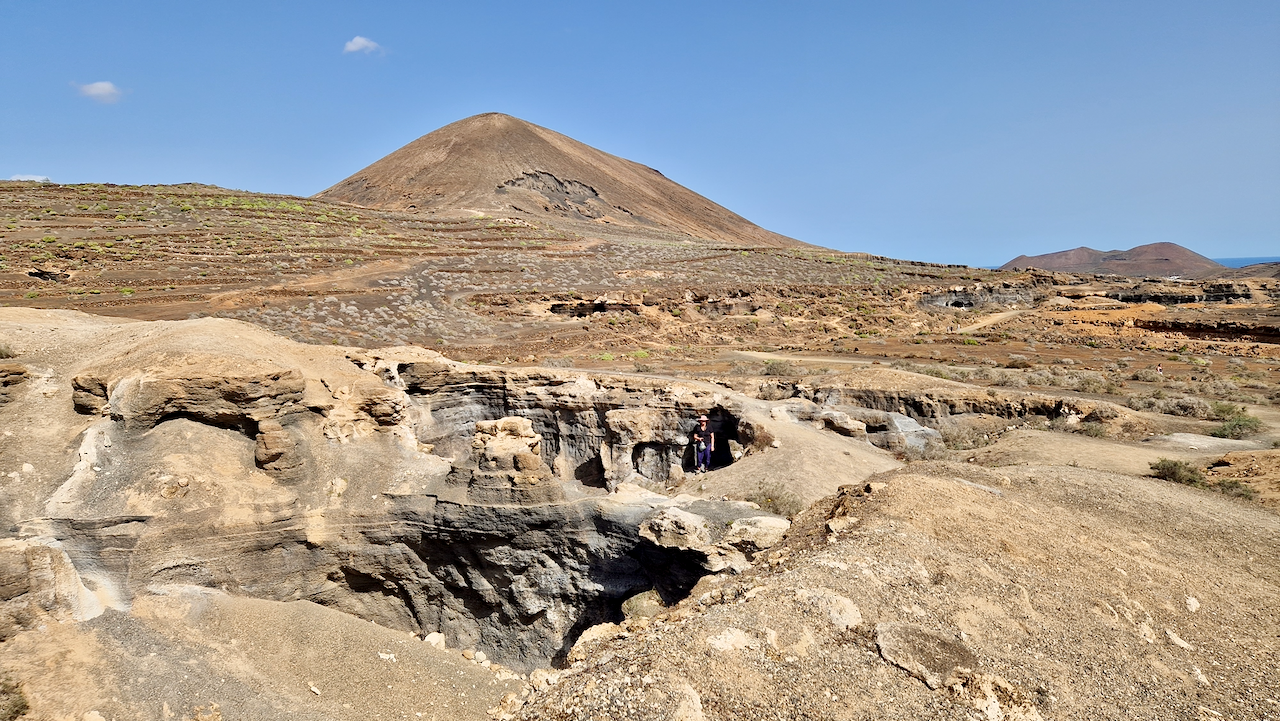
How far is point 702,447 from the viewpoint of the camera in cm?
1392

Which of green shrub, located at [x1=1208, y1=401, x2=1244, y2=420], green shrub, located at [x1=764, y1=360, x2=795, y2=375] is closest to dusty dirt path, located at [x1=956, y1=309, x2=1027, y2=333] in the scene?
green shrub, located at [x1=764, y1=360, x2=795, y2=375]

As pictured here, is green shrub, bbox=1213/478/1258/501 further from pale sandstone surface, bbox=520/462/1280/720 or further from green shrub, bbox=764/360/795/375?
green shrub, bbox=764/360/795/375

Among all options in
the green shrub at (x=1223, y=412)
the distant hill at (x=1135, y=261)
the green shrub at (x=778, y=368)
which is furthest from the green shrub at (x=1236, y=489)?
the distant hill at (x=1135, y=261)

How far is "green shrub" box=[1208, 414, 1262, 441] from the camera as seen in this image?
12.5m

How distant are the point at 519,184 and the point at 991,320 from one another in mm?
50989

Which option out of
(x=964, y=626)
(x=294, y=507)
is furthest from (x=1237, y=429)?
(x=294, y=507)

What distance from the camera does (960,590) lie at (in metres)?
5.88

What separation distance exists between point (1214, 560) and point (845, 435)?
7.58 meters

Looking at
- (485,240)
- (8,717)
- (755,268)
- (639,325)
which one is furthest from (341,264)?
(8,717)

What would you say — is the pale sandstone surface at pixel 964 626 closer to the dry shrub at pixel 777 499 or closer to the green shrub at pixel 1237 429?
the dry shrub at pixel 777 499

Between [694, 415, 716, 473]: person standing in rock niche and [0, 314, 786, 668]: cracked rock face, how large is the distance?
4.89m

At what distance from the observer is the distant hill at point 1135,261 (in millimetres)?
124812

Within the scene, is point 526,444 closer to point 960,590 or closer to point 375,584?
point 375,584

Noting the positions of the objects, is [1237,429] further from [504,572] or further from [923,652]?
[504,572]
